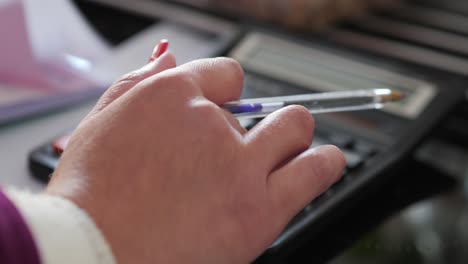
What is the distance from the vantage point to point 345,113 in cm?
51

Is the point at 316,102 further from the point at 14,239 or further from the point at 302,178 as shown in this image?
the point at 14,239

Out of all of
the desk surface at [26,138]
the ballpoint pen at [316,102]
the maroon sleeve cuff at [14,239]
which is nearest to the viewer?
the maroon sleeve cuff at [14,239]

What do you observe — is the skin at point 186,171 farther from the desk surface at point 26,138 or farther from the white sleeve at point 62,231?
the desk surface at point 26,138

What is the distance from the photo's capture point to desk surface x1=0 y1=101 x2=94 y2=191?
1.50ft

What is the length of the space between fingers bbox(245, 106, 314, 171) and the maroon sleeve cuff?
0.12 m

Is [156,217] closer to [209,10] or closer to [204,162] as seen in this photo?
[204,162]

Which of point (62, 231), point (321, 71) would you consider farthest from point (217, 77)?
point (321, 71)

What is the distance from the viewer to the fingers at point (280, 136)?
0.32m

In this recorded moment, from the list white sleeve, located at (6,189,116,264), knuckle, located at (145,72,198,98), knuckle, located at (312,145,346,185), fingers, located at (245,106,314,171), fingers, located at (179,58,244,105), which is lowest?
knuckle, located at (312,145,346,185)

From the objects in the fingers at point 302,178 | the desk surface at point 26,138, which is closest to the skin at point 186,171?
the fingers at point 302,178

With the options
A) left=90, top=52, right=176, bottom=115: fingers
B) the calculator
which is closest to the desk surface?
the calculator

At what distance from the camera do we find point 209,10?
69 cm

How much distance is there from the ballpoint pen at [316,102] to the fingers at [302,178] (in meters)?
0.04

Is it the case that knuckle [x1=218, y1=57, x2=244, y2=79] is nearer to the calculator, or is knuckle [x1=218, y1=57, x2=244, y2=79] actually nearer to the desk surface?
the calculator
